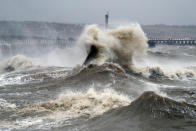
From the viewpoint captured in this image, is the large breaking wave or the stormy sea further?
the large breaking wave

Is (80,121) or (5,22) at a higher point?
(5,22)

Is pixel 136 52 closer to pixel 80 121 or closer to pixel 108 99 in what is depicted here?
pixel 108 99

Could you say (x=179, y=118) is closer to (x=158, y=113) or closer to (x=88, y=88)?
(x=158, y=113)

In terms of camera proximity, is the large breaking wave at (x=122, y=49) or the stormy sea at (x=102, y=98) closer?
the stormy sea at (x=102, y=98)

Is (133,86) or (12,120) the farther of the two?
(133,86)

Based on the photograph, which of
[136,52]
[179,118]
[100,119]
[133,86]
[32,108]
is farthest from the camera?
[136,52]

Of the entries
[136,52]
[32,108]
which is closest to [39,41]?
[136,52]

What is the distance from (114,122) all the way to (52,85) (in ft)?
29.1

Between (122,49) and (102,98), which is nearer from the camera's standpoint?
(102,98)

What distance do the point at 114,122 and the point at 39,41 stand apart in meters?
70.2

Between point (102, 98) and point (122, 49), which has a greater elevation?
point (122, 49)

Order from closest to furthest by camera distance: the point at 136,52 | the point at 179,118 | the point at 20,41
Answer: the point at 179,118, the point at 136,52, the point at 20,41

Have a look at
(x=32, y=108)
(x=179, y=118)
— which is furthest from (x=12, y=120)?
(x=179, y=118)

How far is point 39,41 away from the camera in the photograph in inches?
3071
